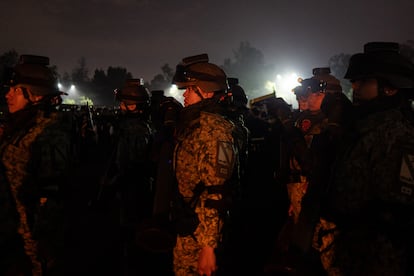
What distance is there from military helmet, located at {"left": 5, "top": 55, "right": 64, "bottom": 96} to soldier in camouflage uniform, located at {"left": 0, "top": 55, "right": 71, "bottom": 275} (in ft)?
0.82

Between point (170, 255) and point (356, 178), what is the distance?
12.3 feet

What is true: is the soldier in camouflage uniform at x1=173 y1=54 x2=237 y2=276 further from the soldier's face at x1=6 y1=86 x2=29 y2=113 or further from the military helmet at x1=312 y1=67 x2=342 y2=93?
the military helmet at x1=312 y1=67 x2=342 y2=93

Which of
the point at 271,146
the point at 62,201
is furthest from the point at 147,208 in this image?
the point at 271,146

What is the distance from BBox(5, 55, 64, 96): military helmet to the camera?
354 cm

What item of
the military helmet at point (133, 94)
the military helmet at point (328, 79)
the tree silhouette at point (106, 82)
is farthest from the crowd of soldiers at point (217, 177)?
the tree silhouette at point (106, 82)

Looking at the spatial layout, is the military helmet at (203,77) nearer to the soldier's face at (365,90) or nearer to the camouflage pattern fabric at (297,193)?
the soldier's face at (365,90)

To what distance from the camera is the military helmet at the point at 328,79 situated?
18.5 feet

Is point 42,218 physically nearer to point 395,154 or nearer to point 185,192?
point 185,192

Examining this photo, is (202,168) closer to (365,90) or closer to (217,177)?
(217,177)

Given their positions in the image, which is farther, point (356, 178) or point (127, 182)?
point (127, 182)

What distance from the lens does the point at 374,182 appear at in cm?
230

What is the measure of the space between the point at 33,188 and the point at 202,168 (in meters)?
1.81

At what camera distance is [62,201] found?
11.1ft

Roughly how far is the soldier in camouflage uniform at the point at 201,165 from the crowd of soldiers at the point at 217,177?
1 cm
